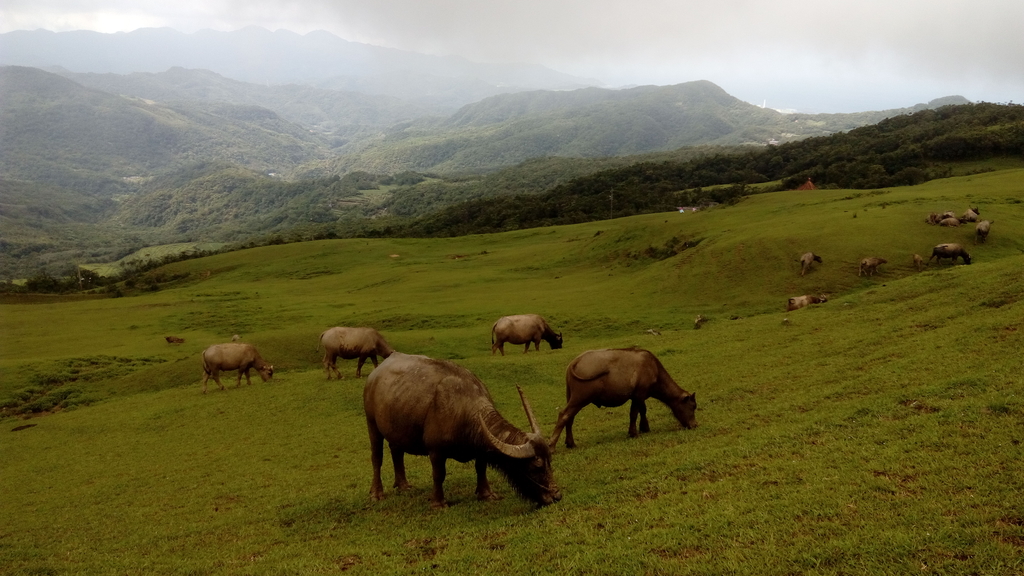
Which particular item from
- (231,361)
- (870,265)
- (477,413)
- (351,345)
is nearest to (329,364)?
(351,345)

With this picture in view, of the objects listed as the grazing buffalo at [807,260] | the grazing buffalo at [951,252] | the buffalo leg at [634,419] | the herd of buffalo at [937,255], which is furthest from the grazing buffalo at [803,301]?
the buffalo leg at [634,419]

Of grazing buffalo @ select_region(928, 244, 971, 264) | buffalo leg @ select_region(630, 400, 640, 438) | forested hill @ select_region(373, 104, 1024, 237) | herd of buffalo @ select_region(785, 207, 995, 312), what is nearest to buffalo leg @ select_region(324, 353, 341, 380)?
buffalo leg @ select_region(630, 400, 640, 438)

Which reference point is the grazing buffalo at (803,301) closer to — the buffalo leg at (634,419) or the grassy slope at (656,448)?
the grassy slope at (656,448)

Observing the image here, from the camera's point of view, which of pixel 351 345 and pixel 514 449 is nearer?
pixel 514 449

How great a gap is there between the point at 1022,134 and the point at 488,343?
88290 millimetres

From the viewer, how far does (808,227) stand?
42094 millimetres

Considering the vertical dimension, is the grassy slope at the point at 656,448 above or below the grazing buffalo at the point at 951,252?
below

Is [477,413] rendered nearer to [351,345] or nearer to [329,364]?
[351,345]

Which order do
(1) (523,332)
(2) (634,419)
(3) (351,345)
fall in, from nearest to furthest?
(2) (634,419) < (3) (351,345) < (1) (523,332)

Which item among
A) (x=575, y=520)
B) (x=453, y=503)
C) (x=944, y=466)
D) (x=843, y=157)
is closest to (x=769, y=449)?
(x=944, y=466)

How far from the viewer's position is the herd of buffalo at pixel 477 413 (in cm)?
934

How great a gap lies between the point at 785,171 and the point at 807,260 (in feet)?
289

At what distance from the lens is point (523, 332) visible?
97.8 feet

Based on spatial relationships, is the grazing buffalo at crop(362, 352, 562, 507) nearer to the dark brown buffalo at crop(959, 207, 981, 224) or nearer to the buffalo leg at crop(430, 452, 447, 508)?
the buffalo leg at crop(430, 452, 447, 508)
